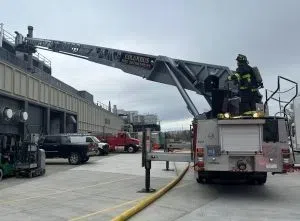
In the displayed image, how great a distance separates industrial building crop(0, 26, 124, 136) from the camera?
2611 centimetres

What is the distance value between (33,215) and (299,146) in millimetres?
6396

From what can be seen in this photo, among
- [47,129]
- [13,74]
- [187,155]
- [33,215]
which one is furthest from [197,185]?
[47,129]

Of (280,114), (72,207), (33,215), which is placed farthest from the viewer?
(280,114)

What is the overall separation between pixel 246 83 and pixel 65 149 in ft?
52.9

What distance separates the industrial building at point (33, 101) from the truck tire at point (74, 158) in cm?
298

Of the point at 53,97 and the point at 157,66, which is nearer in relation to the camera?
the point at 157,66

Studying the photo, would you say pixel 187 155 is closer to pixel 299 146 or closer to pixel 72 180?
pixel 299 146

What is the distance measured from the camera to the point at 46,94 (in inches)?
1294

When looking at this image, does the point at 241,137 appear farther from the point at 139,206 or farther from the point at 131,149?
the point at 131,149

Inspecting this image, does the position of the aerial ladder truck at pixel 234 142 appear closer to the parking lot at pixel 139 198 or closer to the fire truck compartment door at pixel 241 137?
the fire truck compartment door at pixel 241 137

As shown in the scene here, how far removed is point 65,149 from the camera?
26.4 m

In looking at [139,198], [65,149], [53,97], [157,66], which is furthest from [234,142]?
[53,97]

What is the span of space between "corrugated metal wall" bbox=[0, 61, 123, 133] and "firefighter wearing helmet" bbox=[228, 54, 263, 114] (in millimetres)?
16337

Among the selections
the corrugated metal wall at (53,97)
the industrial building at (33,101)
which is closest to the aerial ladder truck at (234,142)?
the industrial building at (33,101)
